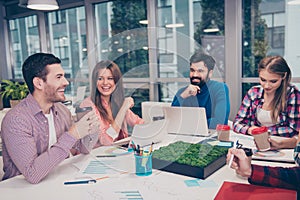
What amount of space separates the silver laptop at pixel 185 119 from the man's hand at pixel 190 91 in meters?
0.12

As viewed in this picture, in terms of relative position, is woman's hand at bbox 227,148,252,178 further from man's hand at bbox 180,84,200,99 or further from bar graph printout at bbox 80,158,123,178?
bar graph printout at bbox 80,158,123,178

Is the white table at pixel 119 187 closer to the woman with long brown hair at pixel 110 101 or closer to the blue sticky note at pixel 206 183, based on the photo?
the blue sticky note at pixel 206 183

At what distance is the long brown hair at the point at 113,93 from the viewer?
1182 millimetres

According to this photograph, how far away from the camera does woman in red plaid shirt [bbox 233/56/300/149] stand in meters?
1.89

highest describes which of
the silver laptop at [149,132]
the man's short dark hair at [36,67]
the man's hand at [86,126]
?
the man's short dark hair at [36,67]

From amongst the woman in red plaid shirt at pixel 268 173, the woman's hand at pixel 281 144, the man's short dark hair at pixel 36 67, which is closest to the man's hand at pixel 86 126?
the man's short dark hair at pixel 36 67

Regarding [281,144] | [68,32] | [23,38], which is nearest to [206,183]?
[281,144]

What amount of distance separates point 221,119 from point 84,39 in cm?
341

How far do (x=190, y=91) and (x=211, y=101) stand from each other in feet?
0.95

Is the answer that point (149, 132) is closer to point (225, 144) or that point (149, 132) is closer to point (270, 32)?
point (225, 144)

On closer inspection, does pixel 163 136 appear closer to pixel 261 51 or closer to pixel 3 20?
pixel 261 51

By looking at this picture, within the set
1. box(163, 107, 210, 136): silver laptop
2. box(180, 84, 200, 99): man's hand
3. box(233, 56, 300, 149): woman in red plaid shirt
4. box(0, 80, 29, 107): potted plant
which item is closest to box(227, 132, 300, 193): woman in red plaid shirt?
box(180, 84, 200, 99): man's hand

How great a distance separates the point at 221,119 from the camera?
1.80 m

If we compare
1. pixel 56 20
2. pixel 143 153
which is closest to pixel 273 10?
pixel 143 153
